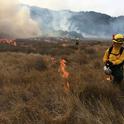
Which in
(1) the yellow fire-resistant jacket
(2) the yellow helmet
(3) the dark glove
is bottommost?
(3) the dark glove

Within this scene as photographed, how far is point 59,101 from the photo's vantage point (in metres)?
6.95

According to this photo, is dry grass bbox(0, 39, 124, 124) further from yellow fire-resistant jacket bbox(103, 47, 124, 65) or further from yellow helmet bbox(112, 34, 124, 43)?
yellow helmet bbox(112, 34, 124, 43)

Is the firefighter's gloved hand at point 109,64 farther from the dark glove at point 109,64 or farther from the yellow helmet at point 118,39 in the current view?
the yellow helmet at point 118,39

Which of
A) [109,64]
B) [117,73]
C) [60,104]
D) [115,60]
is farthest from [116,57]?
[60,104]

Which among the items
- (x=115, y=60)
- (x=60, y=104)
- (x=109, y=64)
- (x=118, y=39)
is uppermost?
(x=118, y=39)

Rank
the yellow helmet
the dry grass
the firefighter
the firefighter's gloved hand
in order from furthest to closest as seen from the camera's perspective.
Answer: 1. the firefighter's gloved hand
2. the firefighter
3. the yellow helmet
4. the dry grass

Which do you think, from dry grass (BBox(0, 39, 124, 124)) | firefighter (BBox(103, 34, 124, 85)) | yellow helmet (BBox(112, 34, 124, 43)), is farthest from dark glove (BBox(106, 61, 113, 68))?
dry grass (BBox(0, 39, 124, 124))

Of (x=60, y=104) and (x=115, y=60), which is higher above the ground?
(x=115, y=60)

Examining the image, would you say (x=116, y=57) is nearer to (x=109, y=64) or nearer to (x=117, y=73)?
(x=109, y=64)

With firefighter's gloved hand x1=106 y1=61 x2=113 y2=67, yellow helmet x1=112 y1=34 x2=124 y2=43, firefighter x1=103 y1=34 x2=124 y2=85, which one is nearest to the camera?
yellow helmet x1=112 y1=34 x2=124 y2=43

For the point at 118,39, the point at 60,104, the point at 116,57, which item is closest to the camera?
the point at 60,104

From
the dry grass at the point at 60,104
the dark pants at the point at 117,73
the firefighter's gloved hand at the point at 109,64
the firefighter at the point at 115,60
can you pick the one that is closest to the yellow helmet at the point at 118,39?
the firefighter at the point at 115,60

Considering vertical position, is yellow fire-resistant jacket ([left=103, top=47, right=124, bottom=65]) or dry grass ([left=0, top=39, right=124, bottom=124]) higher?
yellow fire-resistant jacket ([left=103, top=47, right=124, bottom=65])

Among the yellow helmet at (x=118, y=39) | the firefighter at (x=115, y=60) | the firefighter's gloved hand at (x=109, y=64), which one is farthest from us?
the firefighter's gloved hand at (x=109, y=64)
